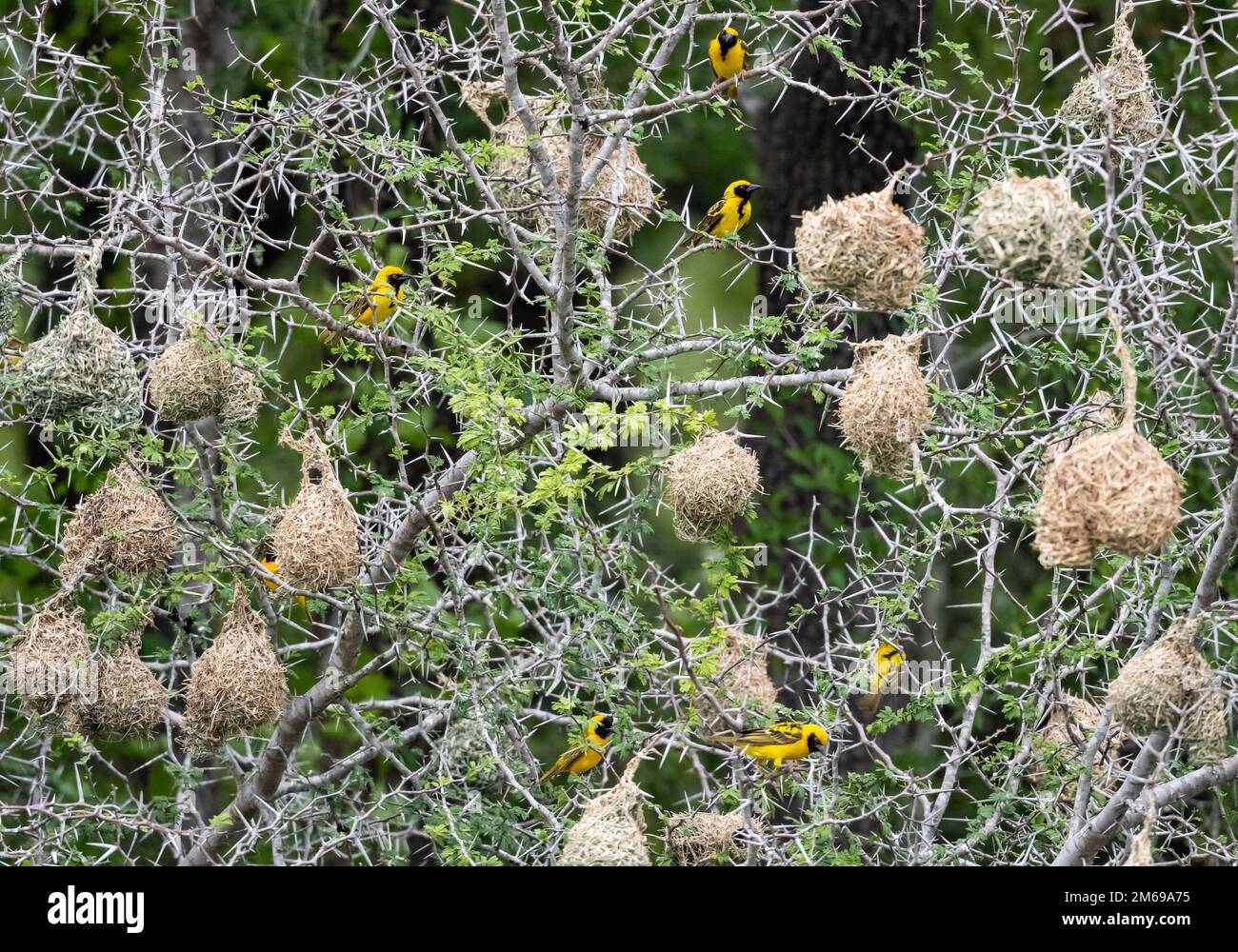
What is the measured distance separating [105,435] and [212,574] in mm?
629

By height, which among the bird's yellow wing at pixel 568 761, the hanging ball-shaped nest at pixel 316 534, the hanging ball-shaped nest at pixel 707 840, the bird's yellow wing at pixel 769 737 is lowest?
the hanging ball-shaped nest at pixel 707 840

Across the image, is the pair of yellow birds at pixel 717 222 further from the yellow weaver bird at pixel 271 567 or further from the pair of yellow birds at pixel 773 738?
the pair of yellow birds at pixel 773 738

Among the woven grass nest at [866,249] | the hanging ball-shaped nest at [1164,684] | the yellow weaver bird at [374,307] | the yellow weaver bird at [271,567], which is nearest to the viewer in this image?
the hanging ball-shaped nest at [1164,684]

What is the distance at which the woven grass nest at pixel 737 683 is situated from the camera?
480 centimetres

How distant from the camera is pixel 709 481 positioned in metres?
4.89

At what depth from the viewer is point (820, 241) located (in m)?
4.07

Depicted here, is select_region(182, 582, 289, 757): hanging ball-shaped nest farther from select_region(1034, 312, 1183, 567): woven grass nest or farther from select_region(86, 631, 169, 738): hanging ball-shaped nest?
select_region(1034, 312, 1183, 567): woven grass nest

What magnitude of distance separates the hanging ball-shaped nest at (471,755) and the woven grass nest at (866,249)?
187 centimetres

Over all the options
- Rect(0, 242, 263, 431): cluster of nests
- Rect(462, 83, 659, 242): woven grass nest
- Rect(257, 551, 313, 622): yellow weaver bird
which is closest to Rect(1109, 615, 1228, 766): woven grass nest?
Rect(462, 83, 659, 242): woven grass nest

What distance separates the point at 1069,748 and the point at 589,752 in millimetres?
1606

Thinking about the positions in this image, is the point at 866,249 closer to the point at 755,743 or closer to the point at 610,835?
the point at 755,743

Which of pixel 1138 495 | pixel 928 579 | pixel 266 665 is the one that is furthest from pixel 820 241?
pixel 266 665

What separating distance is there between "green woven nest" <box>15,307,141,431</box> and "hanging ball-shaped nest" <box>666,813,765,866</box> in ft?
7.60

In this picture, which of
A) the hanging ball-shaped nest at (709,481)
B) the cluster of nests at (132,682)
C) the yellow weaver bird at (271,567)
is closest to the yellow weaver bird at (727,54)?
the hanging ball-shaped nest at (709,481)
